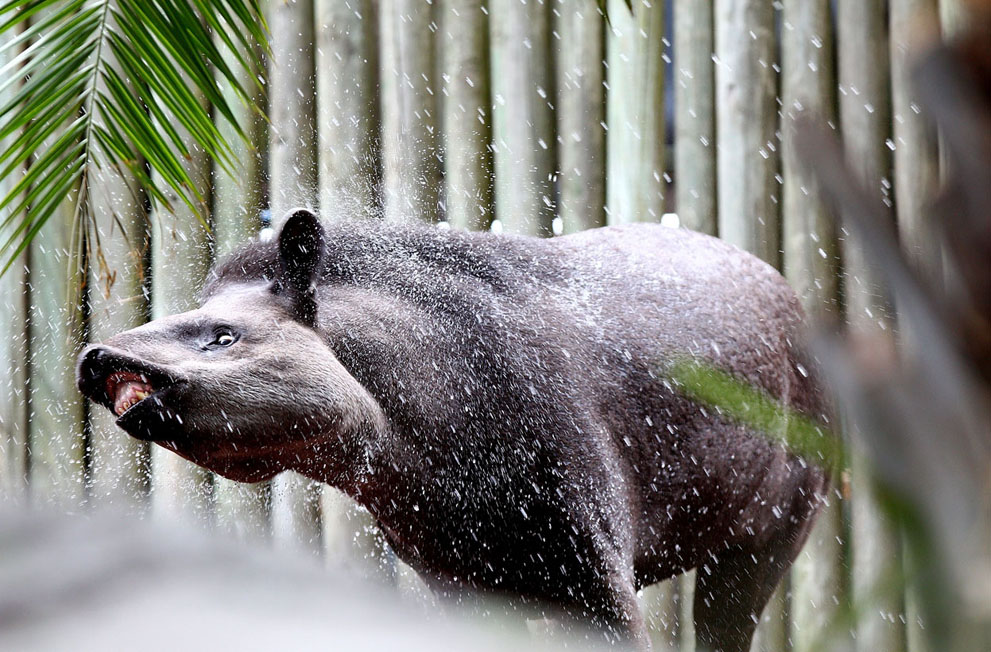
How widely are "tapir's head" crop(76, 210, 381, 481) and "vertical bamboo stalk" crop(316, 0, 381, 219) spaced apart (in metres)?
1.25

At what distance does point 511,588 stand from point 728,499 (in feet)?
1.95

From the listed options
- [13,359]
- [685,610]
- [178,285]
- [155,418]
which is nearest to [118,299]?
[178,285]

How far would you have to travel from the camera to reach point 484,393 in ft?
6.37

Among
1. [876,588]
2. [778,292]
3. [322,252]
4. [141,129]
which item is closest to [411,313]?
[322,252]

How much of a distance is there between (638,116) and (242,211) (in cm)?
111

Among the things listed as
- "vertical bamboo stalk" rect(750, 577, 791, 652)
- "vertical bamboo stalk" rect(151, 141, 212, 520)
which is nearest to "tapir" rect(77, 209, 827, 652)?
"vertical bamboo stalk" rect(750, 577, 791, 652)

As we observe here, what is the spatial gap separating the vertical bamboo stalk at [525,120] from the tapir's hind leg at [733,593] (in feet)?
3.30

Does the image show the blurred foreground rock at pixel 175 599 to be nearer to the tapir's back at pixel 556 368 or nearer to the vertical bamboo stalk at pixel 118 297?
the tapir's back at pixel 556 368

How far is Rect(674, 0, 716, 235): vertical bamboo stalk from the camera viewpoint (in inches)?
120

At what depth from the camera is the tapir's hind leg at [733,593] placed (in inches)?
103

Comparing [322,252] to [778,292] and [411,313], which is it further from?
[778,292]

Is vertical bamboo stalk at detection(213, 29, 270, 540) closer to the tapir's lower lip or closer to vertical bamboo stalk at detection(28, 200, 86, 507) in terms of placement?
vertical bamboo stalk at detection(28, 200, 86, 507)

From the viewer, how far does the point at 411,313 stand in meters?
1.96

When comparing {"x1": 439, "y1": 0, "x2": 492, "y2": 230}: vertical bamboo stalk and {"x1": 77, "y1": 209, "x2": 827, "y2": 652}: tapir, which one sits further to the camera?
{"x1": 439, "y1": 0, "x2": 492, "y2": 230}: vertical bamboo stalk
